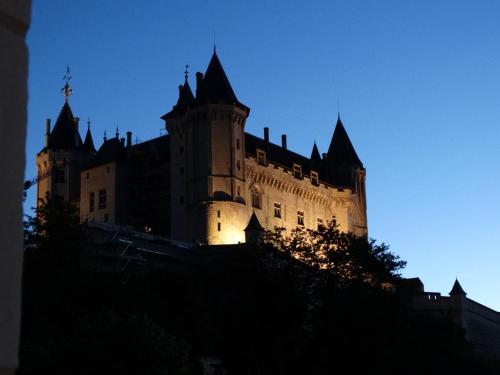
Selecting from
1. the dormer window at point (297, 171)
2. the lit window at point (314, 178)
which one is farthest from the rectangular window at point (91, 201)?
the lit window at point (314, 178)

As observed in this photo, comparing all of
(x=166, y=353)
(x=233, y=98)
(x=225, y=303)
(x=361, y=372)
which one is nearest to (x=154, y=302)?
(x=225, y=303)

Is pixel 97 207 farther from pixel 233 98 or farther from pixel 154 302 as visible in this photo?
pixel 154 302

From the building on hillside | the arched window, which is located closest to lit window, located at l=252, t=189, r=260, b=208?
the arched window

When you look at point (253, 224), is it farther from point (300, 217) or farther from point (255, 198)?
point (300, 217)

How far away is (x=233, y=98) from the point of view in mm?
76625

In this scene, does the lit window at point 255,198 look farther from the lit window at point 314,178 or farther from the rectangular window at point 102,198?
the rectangular window at point 102,198

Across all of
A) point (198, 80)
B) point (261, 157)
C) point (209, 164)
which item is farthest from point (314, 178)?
point (209, 164)

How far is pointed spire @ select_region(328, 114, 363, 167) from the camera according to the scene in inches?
3745

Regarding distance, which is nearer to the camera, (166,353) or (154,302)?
(166,353)

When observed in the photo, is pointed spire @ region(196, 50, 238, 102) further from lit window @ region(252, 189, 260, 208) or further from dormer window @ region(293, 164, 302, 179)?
dormer window @ region(293, 164, 302, 179)

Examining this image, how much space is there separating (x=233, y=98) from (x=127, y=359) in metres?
49.3

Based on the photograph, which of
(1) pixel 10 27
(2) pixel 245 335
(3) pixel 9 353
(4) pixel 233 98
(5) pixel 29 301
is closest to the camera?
(3) pixel 9 353

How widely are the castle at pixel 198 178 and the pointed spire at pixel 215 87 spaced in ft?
0.26

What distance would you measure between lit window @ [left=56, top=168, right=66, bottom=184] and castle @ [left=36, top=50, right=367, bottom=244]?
0.29ft
